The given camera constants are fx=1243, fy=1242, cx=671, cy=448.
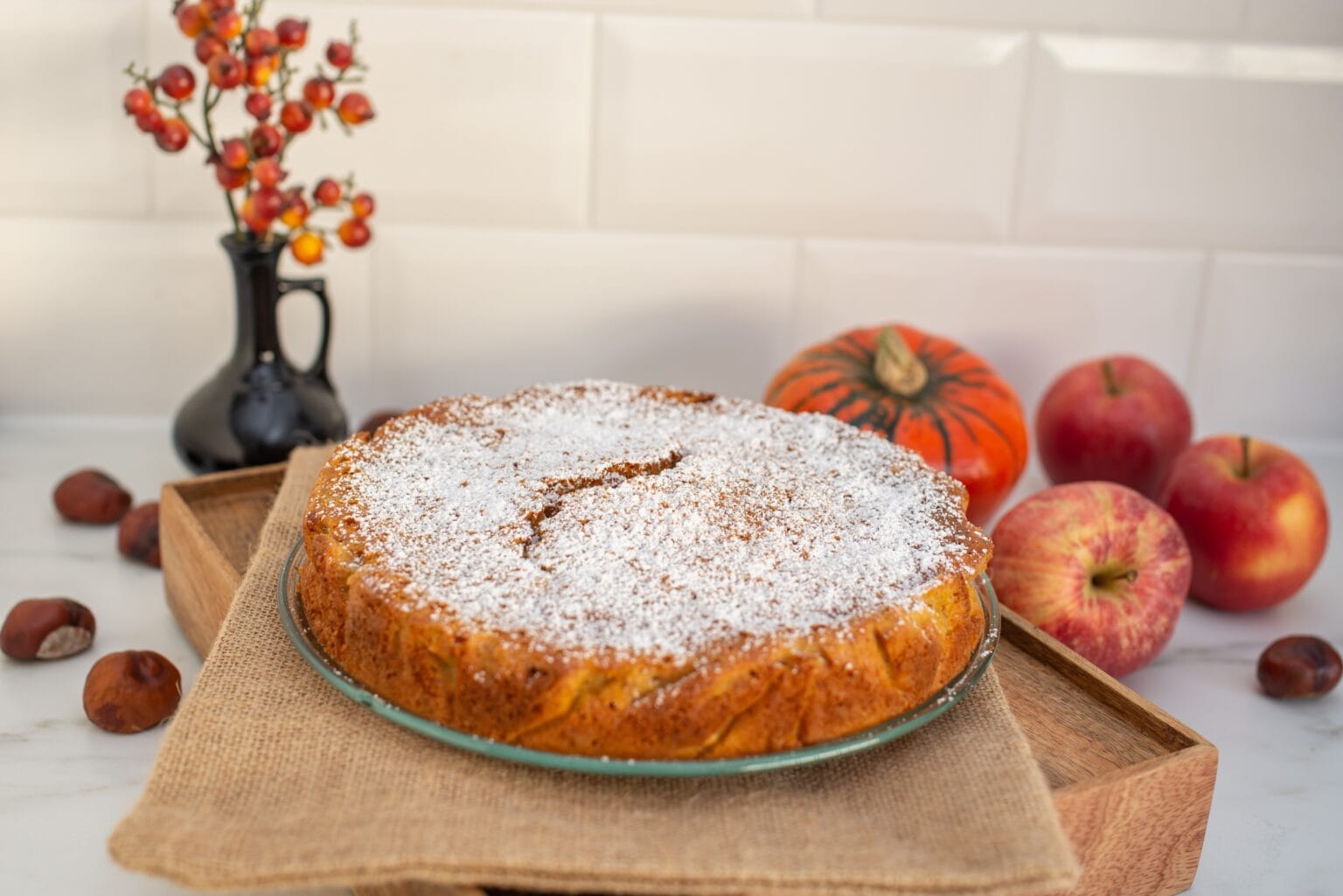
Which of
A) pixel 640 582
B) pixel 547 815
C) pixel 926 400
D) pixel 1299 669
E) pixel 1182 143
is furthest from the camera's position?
pixel 1182 143

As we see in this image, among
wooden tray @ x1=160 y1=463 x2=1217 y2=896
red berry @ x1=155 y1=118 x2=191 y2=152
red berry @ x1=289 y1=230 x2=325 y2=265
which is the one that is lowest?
wooden tray @ x1=160 y1=463 x2=1217 y2=896

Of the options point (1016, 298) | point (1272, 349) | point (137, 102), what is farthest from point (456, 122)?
point (1272, 349)

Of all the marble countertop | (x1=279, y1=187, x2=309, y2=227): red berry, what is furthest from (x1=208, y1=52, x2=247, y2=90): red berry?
the marble countertop

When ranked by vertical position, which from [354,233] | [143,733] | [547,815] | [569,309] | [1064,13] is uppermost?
[1064,13]

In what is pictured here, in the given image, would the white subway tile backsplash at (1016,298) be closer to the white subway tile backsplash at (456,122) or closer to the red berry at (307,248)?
the white subway tile backsplash at (456,122)

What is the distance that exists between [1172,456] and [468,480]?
841 millimetres

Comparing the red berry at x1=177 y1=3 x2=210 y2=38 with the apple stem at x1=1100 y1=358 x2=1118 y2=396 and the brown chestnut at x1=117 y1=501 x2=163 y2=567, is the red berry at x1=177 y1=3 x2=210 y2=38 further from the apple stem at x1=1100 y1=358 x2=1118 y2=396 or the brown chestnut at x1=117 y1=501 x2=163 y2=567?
the apple stem at x1=1100 y1=358 x2=1118 y2=396

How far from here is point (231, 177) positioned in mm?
1177

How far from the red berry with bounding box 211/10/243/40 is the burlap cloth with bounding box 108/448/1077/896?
24.8 inches

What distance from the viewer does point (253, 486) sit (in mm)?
1145

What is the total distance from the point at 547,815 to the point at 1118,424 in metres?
0.91

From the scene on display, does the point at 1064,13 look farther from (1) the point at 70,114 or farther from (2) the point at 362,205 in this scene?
(1) the point at 70,114

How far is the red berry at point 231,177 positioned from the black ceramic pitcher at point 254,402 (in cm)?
8

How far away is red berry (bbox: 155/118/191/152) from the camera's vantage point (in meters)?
1.16
